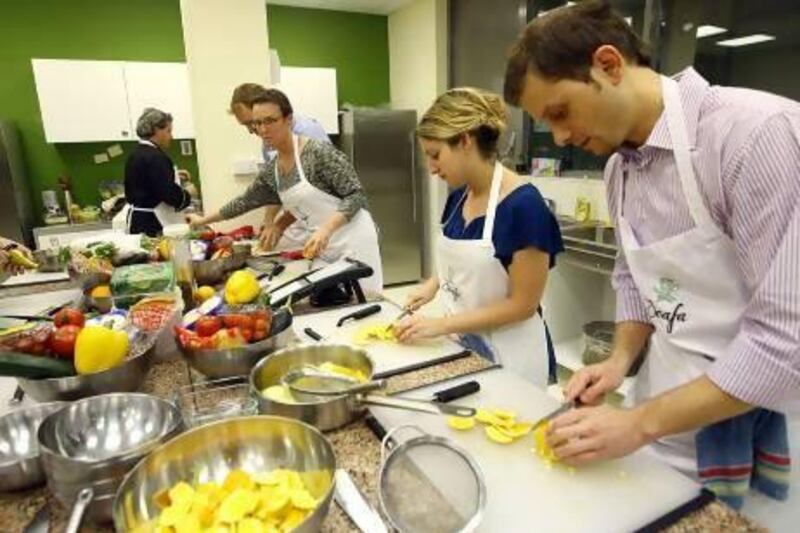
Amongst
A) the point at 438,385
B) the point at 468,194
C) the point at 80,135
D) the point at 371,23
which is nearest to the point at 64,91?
the point at 80,135

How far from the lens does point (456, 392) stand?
0.99 m

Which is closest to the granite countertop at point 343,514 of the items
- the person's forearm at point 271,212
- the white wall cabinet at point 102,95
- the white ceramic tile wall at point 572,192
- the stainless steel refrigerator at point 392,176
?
the person's forearm at point 271,212

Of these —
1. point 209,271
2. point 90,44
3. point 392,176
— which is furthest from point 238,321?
point 90,44

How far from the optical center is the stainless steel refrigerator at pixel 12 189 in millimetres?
3758

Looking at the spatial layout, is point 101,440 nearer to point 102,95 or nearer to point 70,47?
point 102,95

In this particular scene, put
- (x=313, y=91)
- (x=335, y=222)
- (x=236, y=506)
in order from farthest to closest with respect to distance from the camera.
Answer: (x=313, y=91)
(x=335, y=222)
(x=236, y=506)

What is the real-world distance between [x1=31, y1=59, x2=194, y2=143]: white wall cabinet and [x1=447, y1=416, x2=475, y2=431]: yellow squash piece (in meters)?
4.23

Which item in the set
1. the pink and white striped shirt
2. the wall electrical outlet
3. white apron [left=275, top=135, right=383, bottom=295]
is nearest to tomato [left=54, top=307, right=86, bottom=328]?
white apron [left=275, top=135, right=383, bottom=295]

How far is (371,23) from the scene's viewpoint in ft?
16.7

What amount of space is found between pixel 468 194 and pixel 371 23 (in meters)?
4.23

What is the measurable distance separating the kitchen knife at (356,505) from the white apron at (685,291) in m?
0.61

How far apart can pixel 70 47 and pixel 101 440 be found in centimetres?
455

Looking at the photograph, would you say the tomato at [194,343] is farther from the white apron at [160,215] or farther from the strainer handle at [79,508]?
the white apron at [160,215]

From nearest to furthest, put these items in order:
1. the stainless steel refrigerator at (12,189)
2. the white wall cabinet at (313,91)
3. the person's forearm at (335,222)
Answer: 1. the person's forearm at (335,222)
2. the stainless steel refrigerator at (12,189)
3. the white wall cabinet at (313,91)
